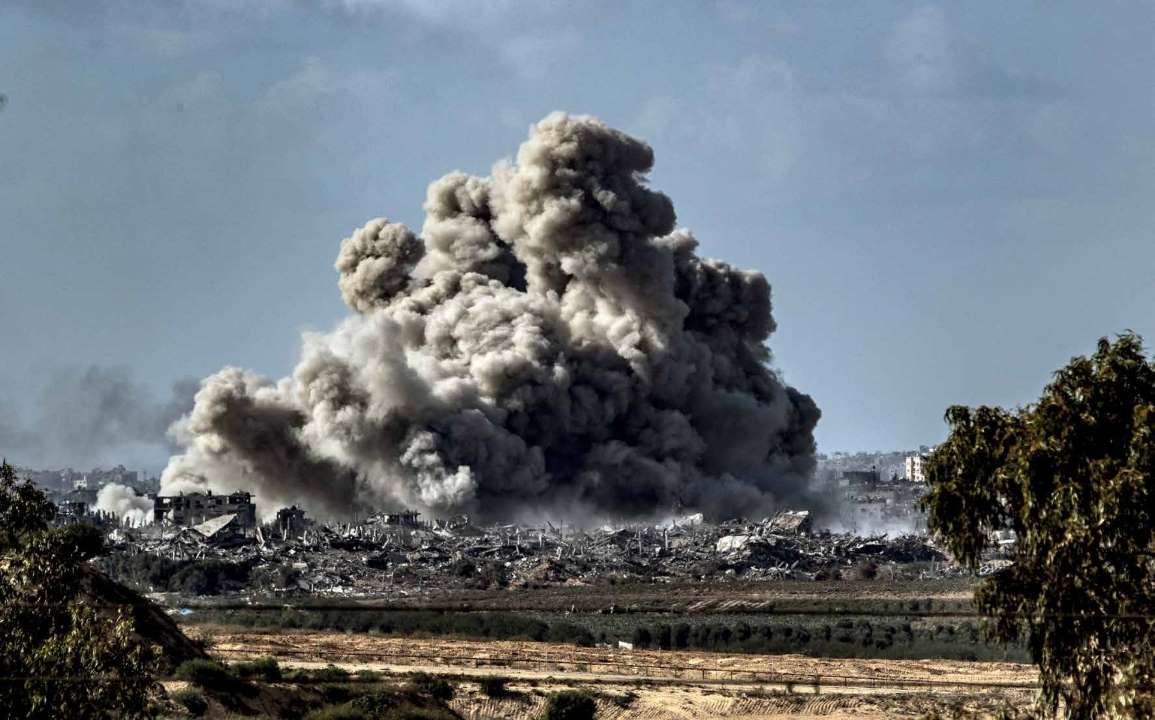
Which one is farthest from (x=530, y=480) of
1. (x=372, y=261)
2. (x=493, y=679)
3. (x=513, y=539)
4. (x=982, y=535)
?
(x=982, y=535)

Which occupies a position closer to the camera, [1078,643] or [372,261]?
[1078,643]

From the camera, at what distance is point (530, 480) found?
266 feet

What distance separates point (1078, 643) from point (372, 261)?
74.7 meters

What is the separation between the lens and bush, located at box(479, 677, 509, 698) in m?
34.2

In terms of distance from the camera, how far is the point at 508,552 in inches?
2884

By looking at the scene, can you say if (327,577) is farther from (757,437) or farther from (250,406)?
(757,437)

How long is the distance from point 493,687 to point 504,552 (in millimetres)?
38748

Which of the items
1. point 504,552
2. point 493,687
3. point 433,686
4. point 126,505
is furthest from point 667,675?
point 126,505

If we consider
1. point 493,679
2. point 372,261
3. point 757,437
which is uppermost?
point 372,261

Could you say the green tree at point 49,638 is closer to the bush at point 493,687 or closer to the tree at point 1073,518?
the tree at point 1073,518

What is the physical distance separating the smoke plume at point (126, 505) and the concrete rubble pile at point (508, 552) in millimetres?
6441

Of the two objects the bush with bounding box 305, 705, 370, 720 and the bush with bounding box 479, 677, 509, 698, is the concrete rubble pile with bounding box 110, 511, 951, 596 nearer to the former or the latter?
the bush with bounding box 479, 677, 509, 698

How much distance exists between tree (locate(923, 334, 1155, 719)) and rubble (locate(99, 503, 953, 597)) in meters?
44.9

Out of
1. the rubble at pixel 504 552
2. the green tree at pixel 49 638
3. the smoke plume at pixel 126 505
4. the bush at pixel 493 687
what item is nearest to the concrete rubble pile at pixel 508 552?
the rubble at pixel 504 552
